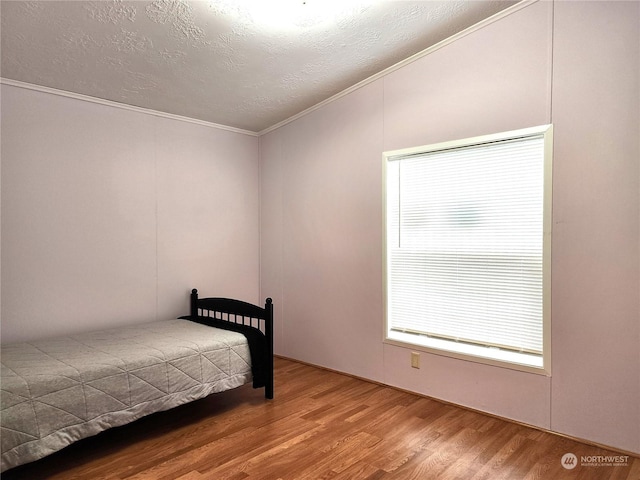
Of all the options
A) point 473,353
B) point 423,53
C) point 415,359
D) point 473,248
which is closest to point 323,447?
point 415,359

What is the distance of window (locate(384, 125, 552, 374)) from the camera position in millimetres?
2652

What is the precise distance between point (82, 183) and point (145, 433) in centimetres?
208

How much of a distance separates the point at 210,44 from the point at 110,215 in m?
1.75

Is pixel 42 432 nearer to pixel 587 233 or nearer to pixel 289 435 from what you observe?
pixel 289 435

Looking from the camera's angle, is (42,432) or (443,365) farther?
(443,365)

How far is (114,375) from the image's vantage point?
2.40 metres

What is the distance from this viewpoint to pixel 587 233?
7.88ft

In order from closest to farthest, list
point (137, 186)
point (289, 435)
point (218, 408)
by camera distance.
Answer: point (289, 435) → point (218, 408) → point (137, 186)

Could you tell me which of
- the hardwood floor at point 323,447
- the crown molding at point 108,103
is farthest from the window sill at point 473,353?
the crown molding at point 108,103

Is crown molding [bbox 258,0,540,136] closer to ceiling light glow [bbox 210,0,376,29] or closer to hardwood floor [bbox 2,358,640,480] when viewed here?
ceiling light glow [bbox 210,0,376,29]

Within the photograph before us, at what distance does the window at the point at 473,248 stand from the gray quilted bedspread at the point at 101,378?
57.7 inches

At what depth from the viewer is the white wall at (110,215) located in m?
3.06

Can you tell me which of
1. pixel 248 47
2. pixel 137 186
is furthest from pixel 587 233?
pixel 137 186

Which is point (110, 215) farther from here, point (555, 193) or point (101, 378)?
point (555, 193)
